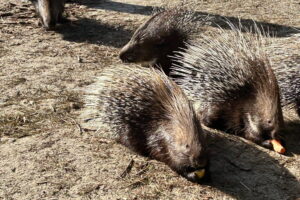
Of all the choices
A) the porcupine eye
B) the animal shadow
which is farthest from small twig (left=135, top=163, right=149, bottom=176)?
the porcupine eye

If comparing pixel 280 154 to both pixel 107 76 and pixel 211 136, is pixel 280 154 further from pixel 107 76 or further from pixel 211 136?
pixel 107 76

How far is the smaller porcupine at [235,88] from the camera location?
9.39 ft

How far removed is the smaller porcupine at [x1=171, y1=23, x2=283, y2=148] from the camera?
2.86 meters

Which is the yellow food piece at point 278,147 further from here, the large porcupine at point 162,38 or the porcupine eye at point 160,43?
the porcupine eye at point 160,43

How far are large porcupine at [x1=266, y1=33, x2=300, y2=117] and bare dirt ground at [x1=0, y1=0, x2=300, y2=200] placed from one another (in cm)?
22

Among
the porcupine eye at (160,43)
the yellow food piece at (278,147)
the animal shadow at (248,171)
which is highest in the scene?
the porcupine eye at (160,43)

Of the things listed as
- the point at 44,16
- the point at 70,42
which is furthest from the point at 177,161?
the point at 44,16

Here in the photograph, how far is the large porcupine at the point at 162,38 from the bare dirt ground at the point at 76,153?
1.22 ft

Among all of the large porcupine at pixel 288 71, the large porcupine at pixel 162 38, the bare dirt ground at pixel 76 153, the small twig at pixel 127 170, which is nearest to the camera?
the bare dirt ground at pixel 76 153

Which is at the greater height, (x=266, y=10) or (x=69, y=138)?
(x=266, y=10)

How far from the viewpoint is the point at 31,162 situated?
2.63m

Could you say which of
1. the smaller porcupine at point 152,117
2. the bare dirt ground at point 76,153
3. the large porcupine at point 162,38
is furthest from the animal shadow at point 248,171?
the large porcupine at point 162,38

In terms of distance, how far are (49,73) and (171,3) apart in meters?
2.42

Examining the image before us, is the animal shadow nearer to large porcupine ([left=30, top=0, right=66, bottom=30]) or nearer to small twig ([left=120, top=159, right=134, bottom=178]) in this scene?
small twig ([left=120, top=159, right=134, bottom=178])
